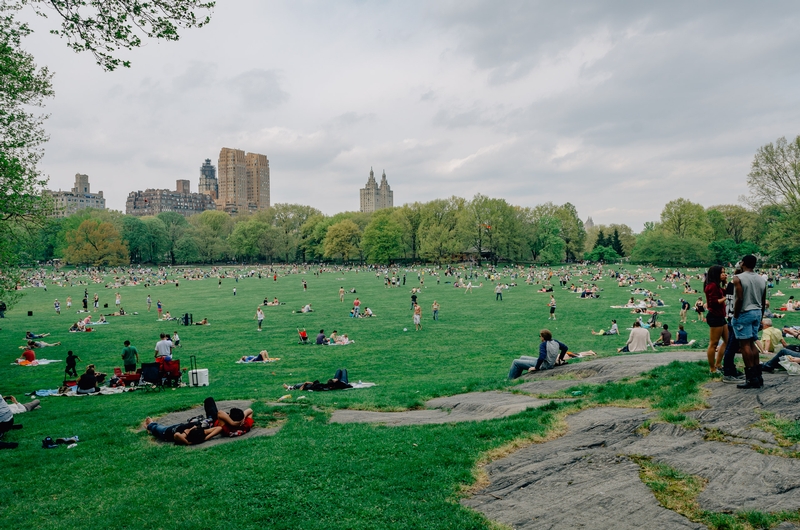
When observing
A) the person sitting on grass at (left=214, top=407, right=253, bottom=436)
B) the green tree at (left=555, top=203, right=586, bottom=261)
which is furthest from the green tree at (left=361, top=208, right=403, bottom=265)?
the person sitting on grass at (left=214, top=407, right=253, bottom=436)

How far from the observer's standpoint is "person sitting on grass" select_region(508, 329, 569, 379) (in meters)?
13.2

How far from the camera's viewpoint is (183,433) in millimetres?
8867

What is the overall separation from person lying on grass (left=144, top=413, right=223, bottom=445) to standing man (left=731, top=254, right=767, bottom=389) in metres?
8.93

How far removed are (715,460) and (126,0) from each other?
1157 centimetres

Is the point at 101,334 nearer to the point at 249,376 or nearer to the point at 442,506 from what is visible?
the point at 249,376

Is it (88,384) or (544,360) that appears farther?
(88,384)

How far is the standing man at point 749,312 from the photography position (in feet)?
26.7

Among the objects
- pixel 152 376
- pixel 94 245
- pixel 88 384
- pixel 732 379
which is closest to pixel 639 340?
pixel 732 379

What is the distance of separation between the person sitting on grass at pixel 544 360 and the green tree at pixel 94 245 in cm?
11286

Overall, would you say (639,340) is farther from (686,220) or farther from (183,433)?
(686,220)

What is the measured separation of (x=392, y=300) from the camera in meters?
44.1

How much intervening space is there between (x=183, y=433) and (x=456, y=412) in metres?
5.00

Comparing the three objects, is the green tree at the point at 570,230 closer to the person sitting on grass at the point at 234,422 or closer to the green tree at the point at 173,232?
the green tree at the point at 173,232

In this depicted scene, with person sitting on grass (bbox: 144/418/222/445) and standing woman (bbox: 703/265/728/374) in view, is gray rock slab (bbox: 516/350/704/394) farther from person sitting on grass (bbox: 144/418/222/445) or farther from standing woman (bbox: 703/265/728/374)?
person sitting on grass (bbox: 144/418/222/445)
